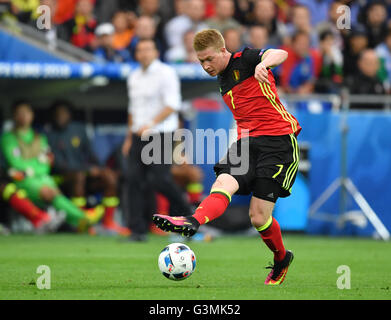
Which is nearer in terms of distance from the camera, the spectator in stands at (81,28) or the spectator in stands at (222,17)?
the spectator in stands at (81,28)

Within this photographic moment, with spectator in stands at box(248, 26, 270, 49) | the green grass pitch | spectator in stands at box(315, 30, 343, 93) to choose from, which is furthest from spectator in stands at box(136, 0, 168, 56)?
the green grass pitch

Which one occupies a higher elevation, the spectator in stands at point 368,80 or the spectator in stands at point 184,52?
the spectator in stands at point 184,52

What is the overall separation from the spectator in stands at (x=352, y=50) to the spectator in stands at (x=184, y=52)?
2913 millimetres

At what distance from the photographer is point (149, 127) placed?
35.1 feet

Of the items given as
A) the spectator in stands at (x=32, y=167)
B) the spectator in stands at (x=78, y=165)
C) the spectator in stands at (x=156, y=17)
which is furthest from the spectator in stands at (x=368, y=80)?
the spectator in stands at (x=32, y=167)

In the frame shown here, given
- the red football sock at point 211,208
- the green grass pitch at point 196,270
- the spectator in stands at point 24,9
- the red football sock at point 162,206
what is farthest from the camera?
the spectator in stands at point 24,9

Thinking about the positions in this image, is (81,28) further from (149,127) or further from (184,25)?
(149,127)

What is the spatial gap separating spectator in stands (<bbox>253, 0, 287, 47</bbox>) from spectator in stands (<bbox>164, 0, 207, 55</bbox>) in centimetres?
123

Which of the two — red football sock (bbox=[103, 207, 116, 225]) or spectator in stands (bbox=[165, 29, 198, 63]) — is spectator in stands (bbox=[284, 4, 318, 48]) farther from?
red football sock (bbox=[103, 207, 116, 225])

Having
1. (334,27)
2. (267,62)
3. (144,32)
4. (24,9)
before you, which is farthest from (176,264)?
(334,27)

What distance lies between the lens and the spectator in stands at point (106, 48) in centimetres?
1400

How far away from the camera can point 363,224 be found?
12.6 m

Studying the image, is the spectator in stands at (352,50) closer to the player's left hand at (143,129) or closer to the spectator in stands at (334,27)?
the spectator in stands at (334,27)
